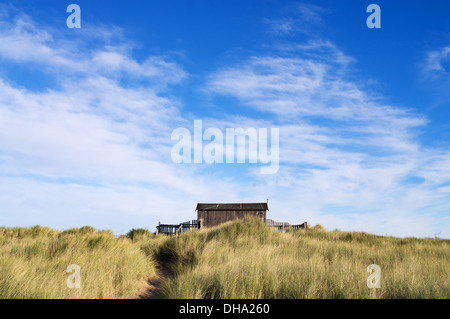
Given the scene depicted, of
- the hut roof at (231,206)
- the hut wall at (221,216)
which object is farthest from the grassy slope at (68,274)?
the hut roof at (231,206)

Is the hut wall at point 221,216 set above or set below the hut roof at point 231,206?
below

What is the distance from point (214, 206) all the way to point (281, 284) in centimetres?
2725

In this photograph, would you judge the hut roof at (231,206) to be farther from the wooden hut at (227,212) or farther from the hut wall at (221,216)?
the hut wall at (221,216)

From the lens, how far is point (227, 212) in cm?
3152

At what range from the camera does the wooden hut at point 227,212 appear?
1227 inches

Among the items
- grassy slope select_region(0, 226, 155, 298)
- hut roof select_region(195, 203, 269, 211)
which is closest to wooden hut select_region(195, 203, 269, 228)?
hut roof select_region(195, 203, 269, 211)

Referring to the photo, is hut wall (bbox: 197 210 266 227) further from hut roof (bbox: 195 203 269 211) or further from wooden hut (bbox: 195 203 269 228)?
A: hut roof (bbox: 195 203 269 211)

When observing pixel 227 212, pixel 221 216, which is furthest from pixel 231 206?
pixel 221 216

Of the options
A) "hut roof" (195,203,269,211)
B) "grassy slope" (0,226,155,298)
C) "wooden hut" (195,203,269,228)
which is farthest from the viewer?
"hut roof" (195,203,269,211)

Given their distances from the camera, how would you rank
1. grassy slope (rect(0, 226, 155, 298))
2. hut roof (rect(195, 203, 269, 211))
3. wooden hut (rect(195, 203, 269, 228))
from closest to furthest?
grassy slope (rect(0, 226, 155, 298)) → wooden hut (rect(195, 203, 269, 228)) → hut roof (rect(195, 203, 269, 211))

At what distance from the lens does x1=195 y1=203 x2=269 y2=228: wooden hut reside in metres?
31.2

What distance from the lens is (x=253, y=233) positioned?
1224 cm
